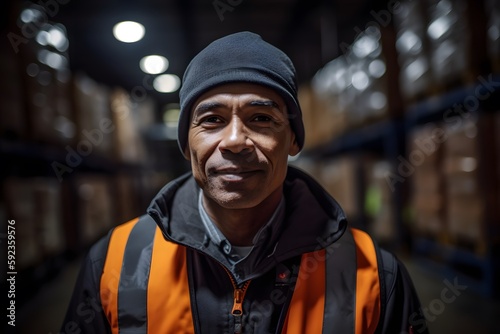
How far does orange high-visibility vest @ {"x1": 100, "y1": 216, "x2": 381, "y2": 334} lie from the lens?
4.05 feet

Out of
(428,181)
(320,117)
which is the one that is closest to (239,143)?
(428,181)

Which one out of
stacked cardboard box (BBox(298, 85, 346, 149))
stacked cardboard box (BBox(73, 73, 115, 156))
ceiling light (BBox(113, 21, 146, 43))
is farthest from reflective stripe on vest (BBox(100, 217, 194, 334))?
ceiling light (BBox(113, 21, 146, 43))

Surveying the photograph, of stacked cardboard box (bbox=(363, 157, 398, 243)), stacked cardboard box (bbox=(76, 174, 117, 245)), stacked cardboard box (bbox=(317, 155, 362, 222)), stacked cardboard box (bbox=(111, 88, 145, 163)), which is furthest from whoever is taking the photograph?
stacked cardboard box (bbox=(111, 88, 145, 163))

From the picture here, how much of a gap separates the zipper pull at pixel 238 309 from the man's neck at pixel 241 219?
0.67 ft

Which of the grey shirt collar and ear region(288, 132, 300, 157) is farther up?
ear region(288, 132, 300, 157)

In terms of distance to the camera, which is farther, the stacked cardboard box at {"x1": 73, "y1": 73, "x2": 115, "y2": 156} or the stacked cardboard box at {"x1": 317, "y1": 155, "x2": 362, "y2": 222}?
the stacked cardboard box at {"x1": 317, "y1": 155, "x2": 362, "y2": 222}

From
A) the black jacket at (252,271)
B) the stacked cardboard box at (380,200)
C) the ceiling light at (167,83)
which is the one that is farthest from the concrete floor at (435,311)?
the ceiling light at (167,83)

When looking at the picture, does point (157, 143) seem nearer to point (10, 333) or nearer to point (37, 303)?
point (37, 303)

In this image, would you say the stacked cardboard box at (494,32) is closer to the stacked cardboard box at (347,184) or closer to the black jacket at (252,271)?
the black jacket at (252,271)

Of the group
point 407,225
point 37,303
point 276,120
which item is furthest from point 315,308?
point 407,225

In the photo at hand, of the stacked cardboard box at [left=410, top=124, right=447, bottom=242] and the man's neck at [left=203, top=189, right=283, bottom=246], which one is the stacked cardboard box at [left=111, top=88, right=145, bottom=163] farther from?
the man's neck at [left=203, top=189, right=283, bottom=246]

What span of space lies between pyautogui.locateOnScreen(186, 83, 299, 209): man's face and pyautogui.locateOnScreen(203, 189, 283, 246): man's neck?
11cm

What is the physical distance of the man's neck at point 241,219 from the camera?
1392 mm

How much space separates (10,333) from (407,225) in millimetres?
4326
